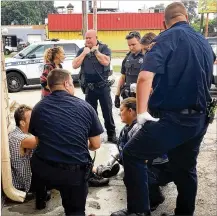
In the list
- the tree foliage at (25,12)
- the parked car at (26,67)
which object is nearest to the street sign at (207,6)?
the parked car at (26,67)

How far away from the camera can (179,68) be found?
2621 millimetres

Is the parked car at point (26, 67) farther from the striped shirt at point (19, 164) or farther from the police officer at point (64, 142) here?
the police officer at point (64, 142)

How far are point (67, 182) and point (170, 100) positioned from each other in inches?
39.7

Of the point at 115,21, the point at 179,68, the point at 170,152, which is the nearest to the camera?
the point at 179,68

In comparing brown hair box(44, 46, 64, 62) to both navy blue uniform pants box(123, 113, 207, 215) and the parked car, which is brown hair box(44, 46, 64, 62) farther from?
the parked car

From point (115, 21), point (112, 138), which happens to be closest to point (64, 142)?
point (112, 138)

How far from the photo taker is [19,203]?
11.7 ft

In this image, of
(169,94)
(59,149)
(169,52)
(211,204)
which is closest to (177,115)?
(169,94)

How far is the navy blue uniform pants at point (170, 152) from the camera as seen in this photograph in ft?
8.88

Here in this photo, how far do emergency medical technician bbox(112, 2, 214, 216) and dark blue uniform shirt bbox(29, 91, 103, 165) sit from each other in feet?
1.31

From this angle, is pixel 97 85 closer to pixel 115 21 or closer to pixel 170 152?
pixel 170 152

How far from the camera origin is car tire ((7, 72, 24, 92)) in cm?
1155

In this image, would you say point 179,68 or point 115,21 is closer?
point 179,68

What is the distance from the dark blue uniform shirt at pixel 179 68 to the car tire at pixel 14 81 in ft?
31.2
